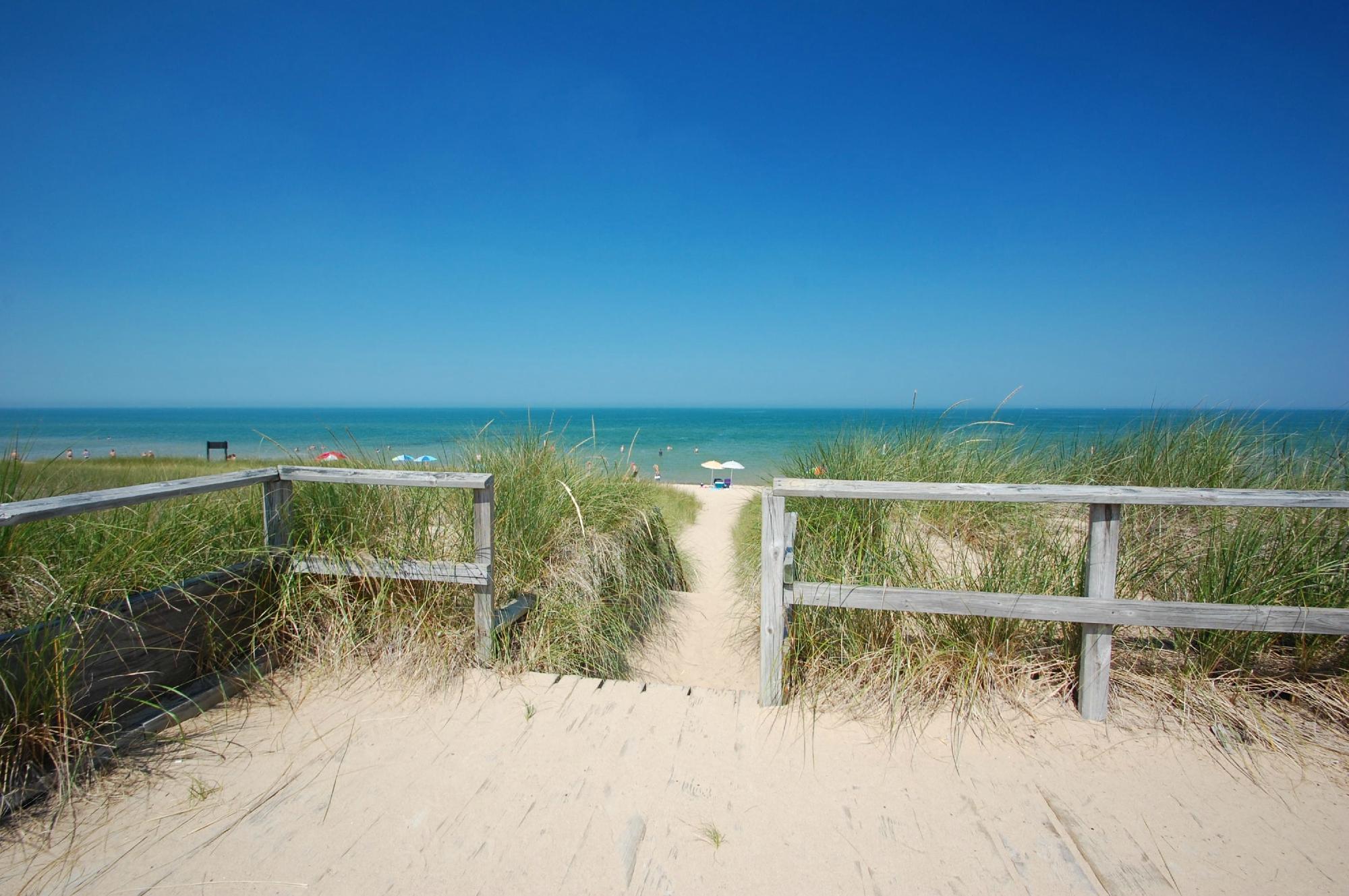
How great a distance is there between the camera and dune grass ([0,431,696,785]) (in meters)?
2.27

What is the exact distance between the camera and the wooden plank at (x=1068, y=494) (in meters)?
2.54

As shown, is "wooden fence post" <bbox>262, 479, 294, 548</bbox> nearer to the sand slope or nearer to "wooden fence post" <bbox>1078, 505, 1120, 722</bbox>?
the sand slope

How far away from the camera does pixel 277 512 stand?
11.2 ft

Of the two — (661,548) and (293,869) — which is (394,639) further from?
(661,548)

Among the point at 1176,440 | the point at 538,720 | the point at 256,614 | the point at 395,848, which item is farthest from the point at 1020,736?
the point at 1176,440

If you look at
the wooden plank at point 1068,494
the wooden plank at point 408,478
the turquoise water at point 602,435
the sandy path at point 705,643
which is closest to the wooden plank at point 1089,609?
the wooden plank at point 1068,494

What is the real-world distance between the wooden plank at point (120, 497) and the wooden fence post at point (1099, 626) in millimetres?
4375

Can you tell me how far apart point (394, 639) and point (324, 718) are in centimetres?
52

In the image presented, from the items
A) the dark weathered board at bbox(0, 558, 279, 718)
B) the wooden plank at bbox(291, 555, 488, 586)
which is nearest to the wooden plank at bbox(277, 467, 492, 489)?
the wooden plank at bbox(291, 555, 488, 586)

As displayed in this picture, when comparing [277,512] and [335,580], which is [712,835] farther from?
[277,512]

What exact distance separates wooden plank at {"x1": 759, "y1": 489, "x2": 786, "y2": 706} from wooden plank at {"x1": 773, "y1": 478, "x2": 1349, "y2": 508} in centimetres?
12

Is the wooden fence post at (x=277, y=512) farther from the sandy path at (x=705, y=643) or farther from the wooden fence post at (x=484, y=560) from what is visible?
the sandy path at (x=705, y=643)

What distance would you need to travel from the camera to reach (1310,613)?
8.46 feet

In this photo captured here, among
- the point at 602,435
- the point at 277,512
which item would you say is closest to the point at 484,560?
the point at 277,512
